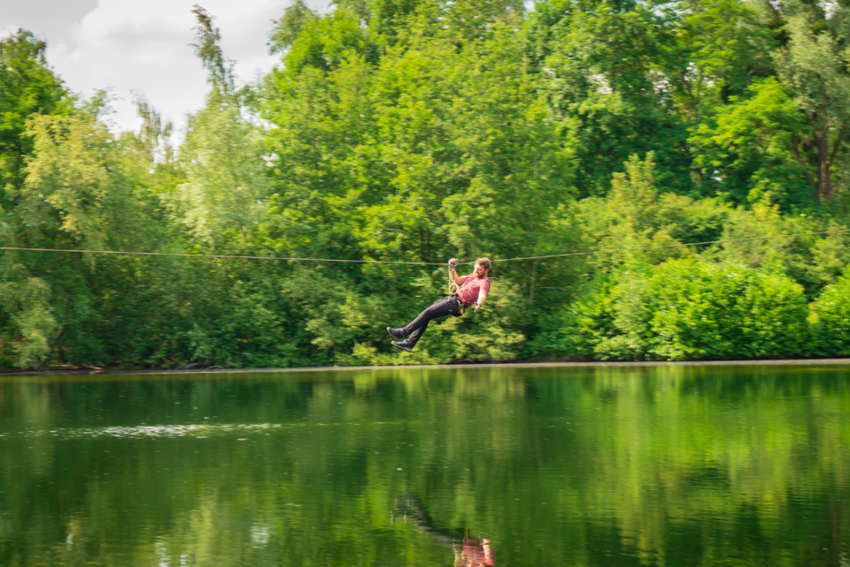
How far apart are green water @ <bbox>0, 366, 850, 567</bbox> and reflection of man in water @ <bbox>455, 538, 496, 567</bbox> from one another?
1.2 inches

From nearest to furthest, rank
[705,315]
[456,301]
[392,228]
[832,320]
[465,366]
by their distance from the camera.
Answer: [456,301]
[705,315]
[832,320]
[465,366]
[392,228]

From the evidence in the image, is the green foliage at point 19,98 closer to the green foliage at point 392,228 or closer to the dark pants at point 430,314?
the green foliage at point 392,228

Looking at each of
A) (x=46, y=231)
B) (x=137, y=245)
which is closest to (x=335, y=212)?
(x=137, y=245)

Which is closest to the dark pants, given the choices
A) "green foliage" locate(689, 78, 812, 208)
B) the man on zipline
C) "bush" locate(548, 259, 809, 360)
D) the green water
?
the man on zipline

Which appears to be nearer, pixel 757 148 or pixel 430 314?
pixel 430 314

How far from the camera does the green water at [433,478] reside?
891 centimetres

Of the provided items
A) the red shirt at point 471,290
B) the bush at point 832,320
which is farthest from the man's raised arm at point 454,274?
the bush at point 832,320

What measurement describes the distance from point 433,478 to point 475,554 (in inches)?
157

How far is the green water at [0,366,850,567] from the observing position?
891cm

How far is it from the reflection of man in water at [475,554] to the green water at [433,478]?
3 centimetres

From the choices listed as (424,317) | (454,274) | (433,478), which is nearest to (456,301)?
(454,274)

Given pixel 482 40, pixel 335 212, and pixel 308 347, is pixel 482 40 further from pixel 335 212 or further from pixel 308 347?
pixel 308 347

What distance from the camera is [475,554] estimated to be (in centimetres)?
862

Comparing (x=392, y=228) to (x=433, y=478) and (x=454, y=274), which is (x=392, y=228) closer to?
(x=454, y=274)
